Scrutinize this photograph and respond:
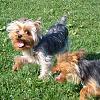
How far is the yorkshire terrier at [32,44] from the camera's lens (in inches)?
411

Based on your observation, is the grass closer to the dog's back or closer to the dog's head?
the dog's back

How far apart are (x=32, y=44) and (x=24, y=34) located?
0.37 meters

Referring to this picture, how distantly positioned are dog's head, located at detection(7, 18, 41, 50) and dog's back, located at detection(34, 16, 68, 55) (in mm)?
477

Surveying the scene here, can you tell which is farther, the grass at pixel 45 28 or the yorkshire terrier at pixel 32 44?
the yorkshire terrier at pixel 32 44

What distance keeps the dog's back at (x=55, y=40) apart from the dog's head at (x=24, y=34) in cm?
48

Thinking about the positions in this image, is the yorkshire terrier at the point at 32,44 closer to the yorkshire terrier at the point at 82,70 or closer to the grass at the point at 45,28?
the grass at the point at 45,28

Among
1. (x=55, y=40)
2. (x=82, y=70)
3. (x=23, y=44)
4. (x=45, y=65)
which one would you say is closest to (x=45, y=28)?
(x=55, y=40)

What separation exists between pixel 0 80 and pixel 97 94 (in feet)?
8.49

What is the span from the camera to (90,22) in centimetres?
1869

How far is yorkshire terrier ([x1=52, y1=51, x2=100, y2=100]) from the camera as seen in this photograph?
8.62 meters

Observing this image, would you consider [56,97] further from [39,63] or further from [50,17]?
[50,17]

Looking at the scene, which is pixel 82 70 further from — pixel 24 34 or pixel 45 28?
pixel 45 28

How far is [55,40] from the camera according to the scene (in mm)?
11648

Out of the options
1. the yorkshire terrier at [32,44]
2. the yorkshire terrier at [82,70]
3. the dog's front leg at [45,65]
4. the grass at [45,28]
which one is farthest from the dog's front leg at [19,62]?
the yorkshire terrier at [82,70]
